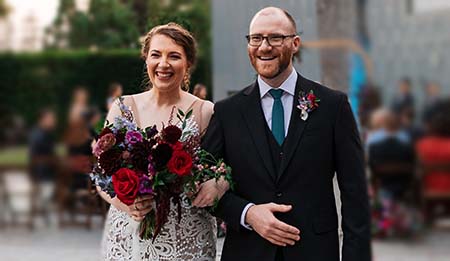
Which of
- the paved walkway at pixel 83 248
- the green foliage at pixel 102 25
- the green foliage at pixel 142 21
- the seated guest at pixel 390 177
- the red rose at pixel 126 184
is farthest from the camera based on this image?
the seated guest at pixel 390 177

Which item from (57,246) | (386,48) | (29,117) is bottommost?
(57,246)

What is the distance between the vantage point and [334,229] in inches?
108

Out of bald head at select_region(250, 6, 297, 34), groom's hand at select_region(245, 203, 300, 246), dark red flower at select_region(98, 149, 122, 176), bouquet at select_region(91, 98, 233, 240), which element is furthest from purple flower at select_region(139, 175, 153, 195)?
bald head at select_region(250, 6, 297, 34)

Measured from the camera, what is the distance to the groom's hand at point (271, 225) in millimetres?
2631

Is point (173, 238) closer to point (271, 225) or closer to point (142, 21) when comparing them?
point (271, 225)

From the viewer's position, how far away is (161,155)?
2635 mm

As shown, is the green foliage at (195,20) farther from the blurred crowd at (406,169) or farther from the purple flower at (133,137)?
the blurred crowd at (406,169)

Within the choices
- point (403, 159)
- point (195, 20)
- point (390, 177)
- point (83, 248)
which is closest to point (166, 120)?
point (195, 20)

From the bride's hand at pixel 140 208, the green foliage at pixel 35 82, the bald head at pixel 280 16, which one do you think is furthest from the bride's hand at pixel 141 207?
the green foliage at pixel 35 82

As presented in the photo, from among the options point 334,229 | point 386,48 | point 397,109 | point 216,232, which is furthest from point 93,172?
point 386,48

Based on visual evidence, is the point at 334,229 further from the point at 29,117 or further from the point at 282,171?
the point at 29,117

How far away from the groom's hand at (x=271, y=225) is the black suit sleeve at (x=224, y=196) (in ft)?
0.14

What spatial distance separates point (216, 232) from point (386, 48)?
674 centimetres

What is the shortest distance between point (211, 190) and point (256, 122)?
0.29m
